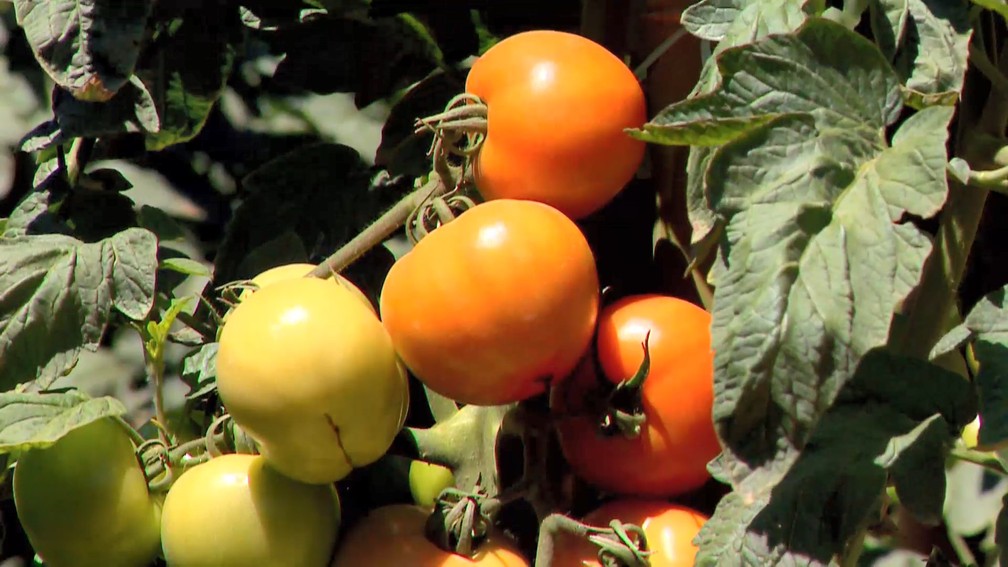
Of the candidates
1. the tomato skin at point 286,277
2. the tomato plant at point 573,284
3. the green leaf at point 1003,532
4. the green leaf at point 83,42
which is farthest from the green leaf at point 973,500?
the green leaf at point 83,42

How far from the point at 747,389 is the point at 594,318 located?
0.16 metres

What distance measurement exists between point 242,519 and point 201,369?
5.0 inches

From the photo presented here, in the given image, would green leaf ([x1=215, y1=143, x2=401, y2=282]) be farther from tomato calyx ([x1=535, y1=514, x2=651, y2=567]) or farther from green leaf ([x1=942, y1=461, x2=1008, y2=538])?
green leaf ([x1=942, y1=461, x2=1008, y2=538])

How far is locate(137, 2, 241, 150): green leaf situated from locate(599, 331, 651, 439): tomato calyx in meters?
0.41

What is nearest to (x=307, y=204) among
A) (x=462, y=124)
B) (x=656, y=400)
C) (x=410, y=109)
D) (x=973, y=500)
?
(x=410, y=109)

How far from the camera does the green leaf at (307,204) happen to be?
85cm

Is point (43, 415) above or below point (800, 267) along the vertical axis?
below

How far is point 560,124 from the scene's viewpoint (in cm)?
65

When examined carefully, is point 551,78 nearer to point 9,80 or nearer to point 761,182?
point 761,182

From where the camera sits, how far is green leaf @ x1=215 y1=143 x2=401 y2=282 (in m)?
0.85

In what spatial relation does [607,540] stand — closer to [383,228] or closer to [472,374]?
[472,374]

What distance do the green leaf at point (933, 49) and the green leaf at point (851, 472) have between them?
0.13 meters

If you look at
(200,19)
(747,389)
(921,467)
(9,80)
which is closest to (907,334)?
(921,467)

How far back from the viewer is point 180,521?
65cm
